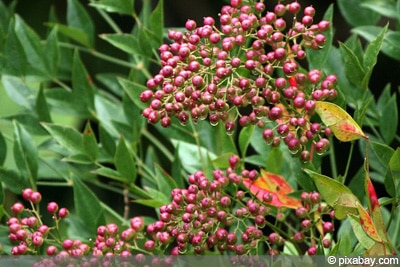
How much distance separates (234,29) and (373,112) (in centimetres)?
27

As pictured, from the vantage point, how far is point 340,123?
658mm

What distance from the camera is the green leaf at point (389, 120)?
2.94ft

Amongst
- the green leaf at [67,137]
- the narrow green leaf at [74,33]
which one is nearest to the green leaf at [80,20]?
the narrow green leaf at [74,33]

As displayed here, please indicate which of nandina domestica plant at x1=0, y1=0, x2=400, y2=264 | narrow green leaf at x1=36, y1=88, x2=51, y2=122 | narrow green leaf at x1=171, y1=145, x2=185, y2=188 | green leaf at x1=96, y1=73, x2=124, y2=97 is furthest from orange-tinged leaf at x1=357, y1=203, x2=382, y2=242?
green leaf at x1=96, y1=73, x2=124, y2=97

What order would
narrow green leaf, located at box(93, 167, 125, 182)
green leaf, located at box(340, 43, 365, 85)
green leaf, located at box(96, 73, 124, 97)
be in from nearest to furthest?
green leaf, located at box(340, 43, 365, 85), narrow green leaf, located at box(93, 167, 125, 182), green leaf, located at box(96, 73, 124, 97)

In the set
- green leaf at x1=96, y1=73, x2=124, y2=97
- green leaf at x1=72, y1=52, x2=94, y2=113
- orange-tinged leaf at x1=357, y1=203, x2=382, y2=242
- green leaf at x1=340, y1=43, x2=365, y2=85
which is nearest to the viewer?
orange-tinged leaf at x1=357, y1=203, x2=382, y2=242

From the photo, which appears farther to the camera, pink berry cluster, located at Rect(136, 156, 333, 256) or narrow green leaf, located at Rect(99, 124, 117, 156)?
narrow green leaf, located at Rect(99, 124, 117, 156)

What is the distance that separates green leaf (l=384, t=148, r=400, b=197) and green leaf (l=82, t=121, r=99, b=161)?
0.30 metres

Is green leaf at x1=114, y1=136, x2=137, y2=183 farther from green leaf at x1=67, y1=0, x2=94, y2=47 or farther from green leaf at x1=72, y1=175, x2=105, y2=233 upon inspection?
green leaf at x1=67, y1=0, x2=94, y2=47

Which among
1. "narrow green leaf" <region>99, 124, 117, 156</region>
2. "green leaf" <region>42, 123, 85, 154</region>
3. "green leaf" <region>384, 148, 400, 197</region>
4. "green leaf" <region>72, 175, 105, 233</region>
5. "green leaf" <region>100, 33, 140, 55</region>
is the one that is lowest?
"green leaf" <region>72, 175, 105, 233</region>

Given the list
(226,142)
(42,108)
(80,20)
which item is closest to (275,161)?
(226,142)

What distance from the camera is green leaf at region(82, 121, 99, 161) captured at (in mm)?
865

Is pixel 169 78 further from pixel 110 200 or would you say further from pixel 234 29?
pixel 110 200

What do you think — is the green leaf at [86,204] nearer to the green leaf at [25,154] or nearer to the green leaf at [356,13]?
the green leaf at [25,154]
